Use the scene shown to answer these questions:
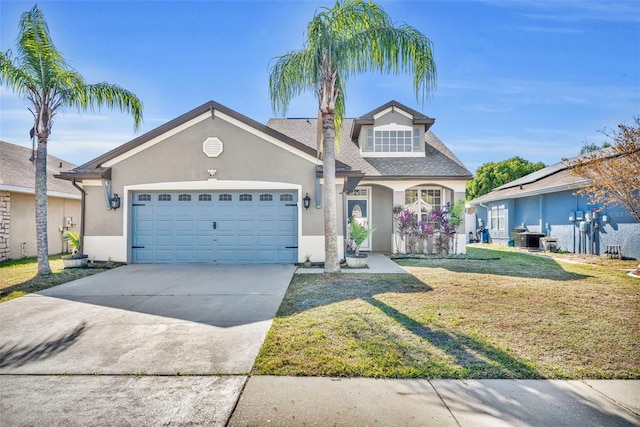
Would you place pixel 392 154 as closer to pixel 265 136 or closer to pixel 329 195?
pixel 265 136

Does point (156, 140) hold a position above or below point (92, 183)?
above

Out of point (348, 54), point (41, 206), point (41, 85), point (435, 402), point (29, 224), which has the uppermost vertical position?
point (348, 54)

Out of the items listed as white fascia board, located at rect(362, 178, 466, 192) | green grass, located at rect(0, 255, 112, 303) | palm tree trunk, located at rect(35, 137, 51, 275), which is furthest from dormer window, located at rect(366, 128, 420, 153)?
palm tree trunk, located at rect(35, 137, 51, 275)

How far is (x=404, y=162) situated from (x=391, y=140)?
1.27 meters

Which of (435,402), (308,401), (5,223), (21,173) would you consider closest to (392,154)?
(435,402)

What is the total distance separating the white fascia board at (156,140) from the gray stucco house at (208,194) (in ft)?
0.10

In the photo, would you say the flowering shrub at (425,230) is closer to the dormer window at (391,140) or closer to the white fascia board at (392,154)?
the white fascia board at (392,154)

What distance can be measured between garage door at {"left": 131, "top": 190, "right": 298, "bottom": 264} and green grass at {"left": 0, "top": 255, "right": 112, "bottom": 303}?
1851 mm

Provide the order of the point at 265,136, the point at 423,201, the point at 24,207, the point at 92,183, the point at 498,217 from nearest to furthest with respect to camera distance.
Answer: the point at 265,136 < the point at 92,183 < the point at 24,207 < the point at 423,201 < the point at 498,217

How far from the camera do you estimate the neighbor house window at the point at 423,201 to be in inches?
545

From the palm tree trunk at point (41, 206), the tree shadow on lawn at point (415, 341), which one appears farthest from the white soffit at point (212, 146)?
the tree shadow on lawn at point (415, 341)

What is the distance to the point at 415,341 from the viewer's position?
4.23 m

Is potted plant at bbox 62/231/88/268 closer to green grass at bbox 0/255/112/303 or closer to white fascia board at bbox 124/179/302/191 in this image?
green grass at bbox 0/255/112/303

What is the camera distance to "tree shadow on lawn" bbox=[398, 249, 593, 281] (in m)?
8.89
